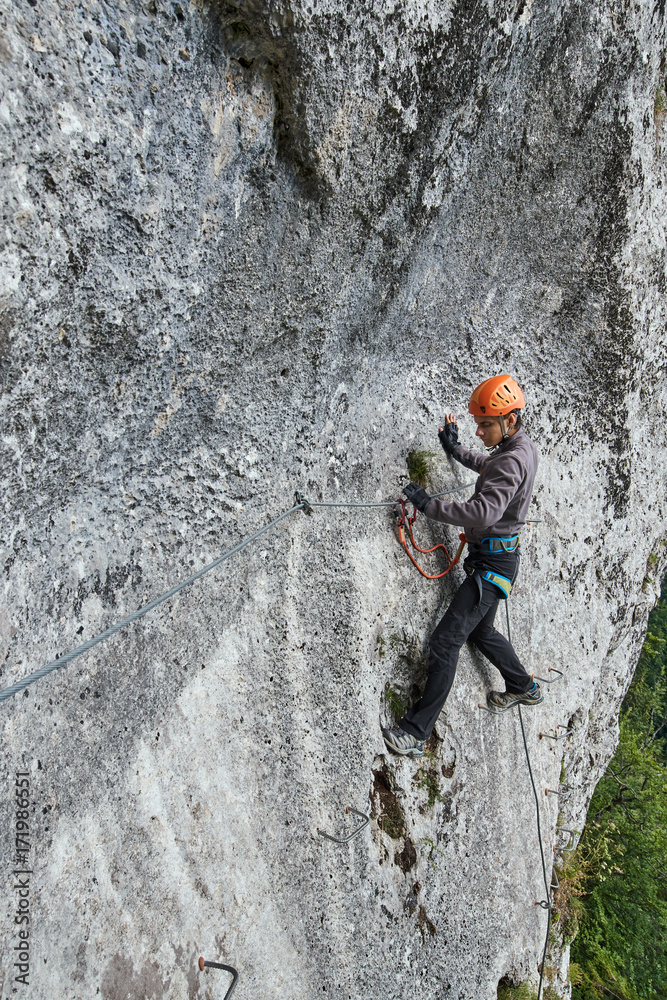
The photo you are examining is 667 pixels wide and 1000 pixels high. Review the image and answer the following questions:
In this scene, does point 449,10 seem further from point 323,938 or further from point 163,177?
point 323,938

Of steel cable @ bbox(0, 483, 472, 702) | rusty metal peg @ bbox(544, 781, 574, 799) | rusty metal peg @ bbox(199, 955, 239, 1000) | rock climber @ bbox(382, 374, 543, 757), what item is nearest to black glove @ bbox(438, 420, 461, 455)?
rock climber @ bbox(382, 374, 543, 757)

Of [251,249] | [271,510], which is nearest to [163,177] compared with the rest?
[251,249]

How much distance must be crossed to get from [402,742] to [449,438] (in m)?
2.15

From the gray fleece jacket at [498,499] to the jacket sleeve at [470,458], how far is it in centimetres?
7

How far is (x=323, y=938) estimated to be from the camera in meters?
3.47

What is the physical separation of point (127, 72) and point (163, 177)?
388 millimetres

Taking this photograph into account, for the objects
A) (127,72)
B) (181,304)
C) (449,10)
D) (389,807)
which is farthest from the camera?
(389,807)

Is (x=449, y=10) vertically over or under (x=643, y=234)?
under

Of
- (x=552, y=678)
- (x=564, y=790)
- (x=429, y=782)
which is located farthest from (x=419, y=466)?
(x=564, y=790)

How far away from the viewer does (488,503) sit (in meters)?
3.91

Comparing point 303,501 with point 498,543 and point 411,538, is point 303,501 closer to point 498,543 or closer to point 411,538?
point 411,538

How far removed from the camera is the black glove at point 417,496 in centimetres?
411

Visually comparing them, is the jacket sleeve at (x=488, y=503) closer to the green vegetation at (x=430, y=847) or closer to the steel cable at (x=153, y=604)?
the steel cable at (x=153, y=604)

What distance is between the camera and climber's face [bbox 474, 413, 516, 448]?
418 centimetres
